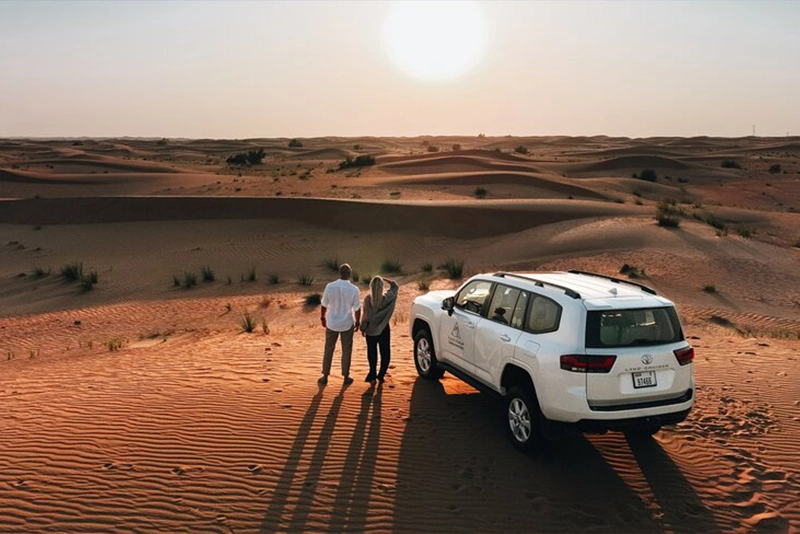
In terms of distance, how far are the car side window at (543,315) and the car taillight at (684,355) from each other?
1218mm

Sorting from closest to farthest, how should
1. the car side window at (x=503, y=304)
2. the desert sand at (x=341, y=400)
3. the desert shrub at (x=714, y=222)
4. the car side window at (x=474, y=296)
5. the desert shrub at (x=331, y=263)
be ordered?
the desert sand at (x=341, y=400), the car side window at (x=503, y=304), the car side window at (x=474, y=296), the desert shrub at (x=331, y=263), the desert shrub at (x=714, y=222)

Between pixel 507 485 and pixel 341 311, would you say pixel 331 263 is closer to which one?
pixel 341 311

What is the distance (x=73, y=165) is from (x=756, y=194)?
205 feet

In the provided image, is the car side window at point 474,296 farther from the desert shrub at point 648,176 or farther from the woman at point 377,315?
the desert shrub at point 648,176

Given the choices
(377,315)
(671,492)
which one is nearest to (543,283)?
(671,492)

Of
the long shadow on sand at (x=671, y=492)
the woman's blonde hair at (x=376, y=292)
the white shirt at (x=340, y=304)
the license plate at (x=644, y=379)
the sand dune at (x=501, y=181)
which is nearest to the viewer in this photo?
the long shadow on sand at (x=671, y=492)

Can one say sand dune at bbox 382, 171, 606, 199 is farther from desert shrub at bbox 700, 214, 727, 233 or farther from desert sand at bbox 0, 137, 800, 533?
desert sand at bbox 0, 137, 800, 533

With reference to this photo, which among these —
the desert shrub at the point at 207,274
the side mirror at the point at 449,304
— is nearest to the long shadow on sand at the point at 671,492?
the side mirror at the point at 449,304

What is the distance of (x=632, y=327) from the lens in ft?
20.5

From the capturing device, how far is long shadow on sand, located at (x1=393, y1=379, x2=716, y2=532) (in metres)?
5.67

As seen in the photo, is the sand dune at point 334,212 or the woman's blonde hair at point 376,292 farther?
the sand dune at point 334,212

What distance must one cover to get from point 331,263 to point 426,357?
48.5 feet

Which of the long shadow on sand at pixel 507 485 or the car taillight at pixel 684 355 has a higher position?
the car taillight at pixel 684 355

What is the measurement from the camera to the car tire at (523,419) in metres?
6.48
